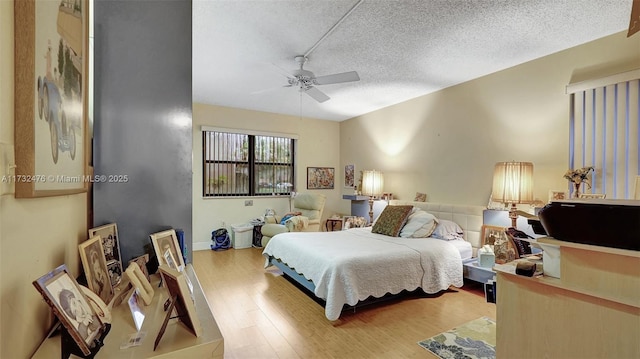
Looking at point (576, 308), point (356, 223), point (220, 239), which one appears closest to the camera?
point (576, 308)

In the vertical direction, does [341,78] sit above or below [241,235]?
above

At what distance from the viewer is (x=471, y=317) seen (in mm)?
2805

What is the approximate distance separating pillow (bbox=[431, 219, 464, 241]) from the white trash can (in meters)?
3.50

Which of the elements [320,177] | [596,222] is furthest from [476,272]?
[320,177]

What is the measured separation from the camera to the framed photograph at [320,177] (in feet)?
21.5

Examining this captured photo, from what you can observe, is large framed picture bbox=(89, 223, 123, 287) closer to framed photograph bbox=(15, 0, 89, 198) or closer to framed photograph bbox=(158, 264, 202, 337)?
framed photograph bbox=(15, 0, 89, 198)

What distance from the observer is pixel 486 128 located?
3805mm

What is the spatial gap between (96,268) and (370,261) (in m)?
2.30

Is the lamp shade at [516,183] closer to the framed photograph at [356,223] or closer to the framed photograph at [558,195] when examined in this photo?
the framed photograph at [558,195]

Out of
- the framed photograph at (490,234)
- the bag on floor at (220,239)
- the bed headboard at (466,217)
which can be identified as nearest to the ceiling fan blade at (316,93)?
the bed headboard at (466,217)

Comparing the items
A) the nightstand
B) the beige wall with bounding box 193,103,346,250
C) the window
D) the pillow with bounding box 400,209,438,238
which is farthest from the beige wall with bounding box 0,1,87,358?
the window

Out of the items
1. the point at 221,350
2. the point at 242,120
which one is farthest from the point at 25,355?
the point at 242,120

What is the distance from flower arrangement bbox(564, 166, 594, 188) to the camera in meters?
2.79

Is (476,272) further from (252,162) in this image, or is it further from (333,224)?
(252,162)
